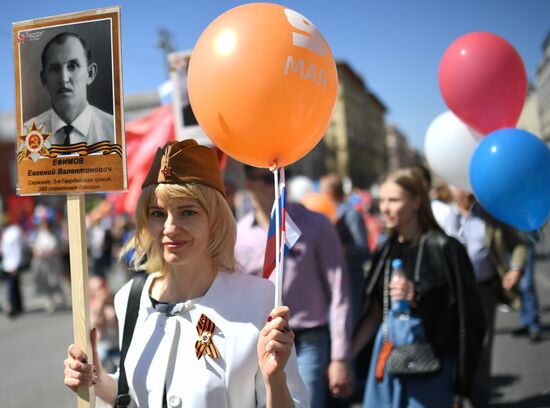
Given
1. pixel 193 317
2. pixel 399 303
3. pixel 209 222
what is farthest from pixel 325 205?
pixel 193 317

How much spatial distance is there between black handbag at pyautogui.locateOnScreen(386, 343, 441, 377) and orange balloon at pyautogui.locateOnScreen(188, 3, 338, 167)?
1.44 metres

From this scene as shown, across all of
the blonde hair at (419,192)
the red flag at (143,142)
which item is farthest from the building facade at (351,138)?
the blonde hair at (419,192)

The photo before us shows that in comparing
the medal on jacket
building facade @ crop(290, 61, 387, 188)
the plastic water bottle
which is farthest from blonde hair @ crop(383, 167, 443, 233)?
building facade @ crop(290, 61, 387, 188)

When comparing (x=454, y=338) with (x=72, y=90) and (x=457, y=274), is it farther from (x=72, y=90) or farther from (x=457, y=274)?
(x=72, y=90)

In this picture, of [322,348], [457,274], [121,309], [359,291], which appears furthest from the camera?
[359,291]

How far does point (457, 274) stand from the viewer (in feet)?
9.41

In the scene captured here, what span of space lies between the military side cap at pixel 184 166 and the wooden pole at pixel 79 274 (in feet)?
0.91

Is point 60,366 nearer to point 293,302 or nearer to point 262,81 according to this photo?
point 293,302

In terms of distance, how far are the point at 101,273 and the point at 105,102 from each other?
10694 mm

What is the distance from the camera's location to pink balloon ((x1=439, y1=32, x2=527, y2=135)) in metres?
2.98

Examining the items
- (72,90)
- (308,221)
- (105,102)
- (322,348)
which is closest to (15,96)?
(72,90)

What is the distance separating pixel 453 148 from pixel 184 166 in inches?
84.3

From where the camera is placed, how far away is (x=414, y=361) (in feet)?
9.30

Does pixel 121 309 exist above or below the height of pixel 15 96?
below
